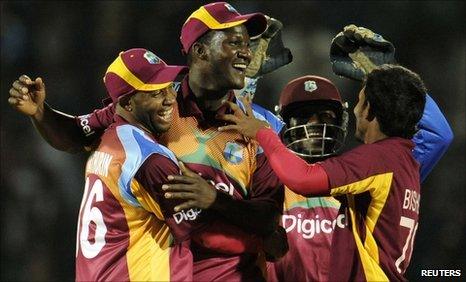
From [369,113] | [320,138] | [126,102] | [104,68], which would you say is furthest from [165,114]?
[104,68]

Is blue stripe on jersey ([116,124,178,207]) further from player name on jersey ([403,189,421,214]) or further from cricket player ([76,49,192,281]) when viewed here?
player name on jersey ([403,189,421,214])

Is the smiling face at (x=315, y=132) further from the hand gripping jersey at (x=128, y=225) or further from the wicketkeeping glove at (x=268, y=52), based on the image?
the hand gripping jersey at (x=128, y=225)

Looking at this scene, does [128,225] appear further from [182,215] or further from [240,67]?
[240,67]

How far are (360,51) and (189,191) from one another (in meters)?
1.02

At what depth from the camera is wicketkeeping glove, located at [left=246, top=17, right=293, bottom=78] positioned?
2.92 meters

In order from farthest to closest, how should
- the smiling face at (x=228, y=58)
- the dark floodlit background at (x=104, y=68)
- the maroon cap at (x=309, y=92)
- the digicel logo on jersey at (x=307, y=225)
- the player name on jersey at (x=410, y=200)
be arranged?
the dark floodlit background at (x=104, y=68) < the maroon cap at (x=309, y=92) < the digicel logo on jersey at (x=307, y=225) < the smiling face at (x=228, y=58) < the player name on jersey at (x=410, y=200)

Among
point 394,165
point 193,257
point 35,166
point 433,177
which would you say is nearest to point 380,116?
point 394,165

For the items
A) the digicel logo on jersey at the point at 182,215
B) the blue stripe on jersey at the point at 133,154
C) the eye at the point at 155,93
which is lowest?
the digicel logo on jersey at the point at 182,215

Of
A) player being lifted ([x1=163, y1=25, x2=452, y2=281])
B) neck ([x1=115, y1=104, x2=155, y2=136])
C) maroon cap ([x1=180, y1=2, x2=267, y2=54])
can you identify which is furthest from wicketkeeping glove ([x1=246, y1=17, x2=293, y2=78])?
neck ([x1=115, y1=104, x2=155, y2=136])

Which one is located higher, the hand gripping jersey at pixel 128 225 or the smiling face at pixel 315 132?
the hand gripping jersey at pixel 128 225

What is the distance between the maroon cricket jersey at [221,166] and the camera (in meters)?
2.23

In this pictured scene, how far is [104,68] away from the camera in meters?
4.14

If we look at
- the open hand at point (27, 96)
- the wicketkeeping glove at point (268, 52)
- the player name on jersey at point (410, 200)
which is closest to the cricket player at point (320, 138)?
the wicketkeeping glove at point (268, 52)

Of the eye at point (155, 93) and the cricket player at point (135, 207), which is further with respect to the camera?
the eye at point (155, 93)
